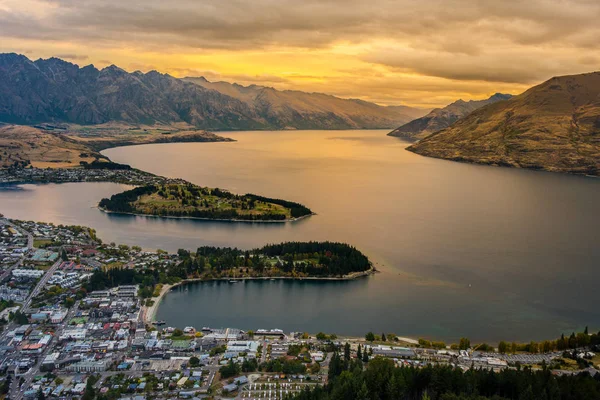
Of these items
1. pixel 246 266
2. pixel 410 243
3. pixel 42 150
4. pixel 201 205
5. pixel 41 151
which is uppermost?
pixel 42 150

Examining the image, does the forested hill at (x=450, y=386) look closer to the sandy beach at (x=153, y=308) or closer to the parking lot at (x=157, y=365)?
the parking lot at (x=157, y=365)

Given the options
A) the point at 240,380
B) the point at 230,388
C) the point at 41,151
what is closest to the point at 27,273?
the point at 240,380

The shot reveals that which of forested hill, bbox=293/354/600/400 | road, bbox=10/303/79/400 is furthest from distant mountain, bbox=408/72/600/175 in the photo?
road, bbox=10/303/79/400

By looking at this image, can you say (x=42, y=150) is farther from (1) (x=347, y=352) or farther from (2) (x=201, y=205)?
(1) (x=347, y=352)

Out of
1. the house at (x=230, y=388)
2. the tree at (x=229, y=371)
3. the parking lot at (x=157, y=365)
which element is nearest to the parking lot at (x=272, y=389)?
the house at (x=230, y=388)

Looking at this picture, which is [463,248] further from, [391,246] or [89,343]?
[89,343]
